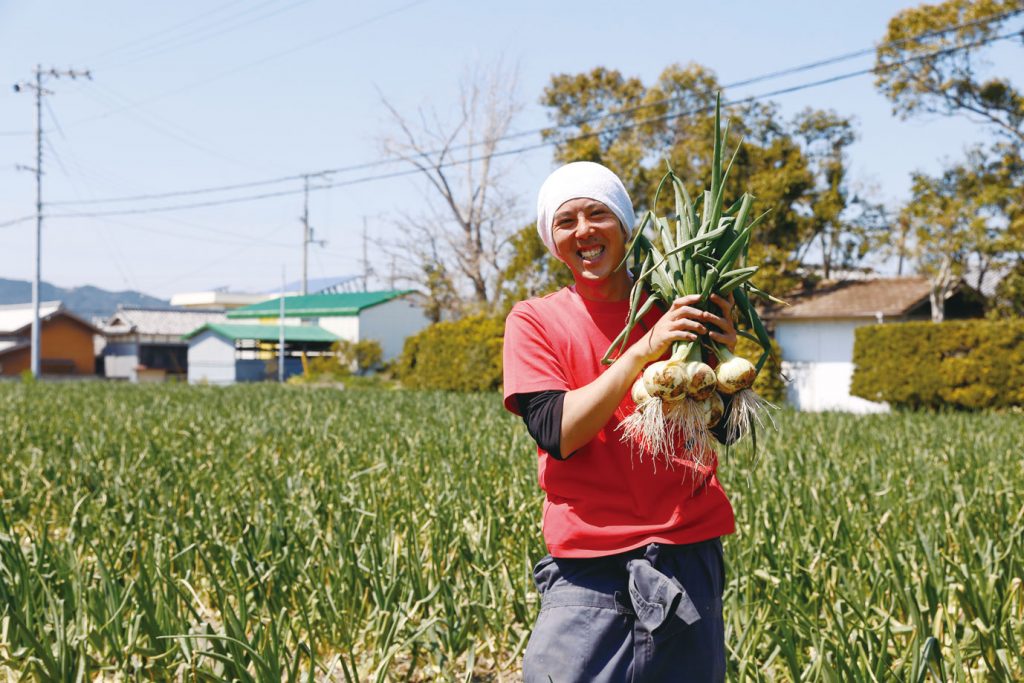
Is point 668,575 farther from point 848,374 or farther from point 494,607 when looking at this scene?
point 848,374

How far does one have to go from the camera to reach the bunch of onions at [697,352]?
4.76ft

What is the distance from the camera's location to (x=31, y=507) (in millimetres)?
4922

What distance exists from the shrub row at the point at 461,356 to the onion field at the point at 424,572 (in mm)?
12251

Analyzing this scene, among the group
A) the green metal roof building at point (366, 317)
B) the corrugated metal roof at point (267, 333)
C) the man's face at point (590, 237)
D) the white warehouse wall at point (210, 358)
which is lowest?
the man's face at point (590, 237)

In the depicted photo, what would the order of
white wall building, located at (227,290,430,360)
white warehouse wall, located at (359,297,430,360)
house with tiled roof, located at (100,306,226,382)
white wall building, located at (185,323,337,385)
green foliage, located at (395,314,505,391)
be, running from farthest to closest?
1. house with tiled roof, located at (100,306,226,382)
2. white warehouse wall, located at (359,297,430,360)
3. white wall building, located at (227,290,430,360)
4. white wall building, located at (185,323,337,385)
5. green foliage, located at (395,314,505,391)

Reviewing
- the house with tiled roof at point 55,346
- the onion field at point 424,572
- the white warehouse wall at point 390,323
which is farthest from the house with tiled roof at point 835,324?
the house with tiled roof at point 55,346

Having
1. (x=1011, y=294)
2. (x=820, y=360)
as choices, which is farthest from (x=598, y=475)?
(x=820, y=360)

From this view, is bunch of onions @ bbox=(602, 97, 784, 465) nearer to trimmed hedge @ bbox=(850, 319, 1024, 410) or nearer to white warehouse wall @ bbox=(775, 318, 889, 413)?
trimmed hedge @ bbox=(850, 319, 1024, 410)

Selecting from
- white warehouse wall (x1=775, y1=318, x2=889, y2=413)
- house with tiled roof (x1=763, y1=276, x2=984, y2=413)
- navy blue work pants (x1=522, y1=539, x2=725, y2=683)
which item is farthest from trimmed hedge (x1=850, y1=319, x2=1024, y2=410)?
navy blue work pants (x1=522, y1=539, x2=725, y2=683)

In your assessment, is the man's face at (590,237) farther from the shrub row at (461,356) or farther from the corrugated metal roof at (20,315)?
the corrugated metal roof at (20,315)

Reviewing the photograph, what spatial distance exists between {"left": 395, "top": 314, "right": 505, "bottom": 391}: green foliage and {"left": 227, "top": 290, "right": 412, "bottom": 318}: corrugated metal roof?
17.5 meters

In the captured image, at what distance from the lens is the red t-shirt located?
1592mm

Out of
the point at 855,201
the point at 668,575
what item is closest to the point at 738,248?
the point at 668,575

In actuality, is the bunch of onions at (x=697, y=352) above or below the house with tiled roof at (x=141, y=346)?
below
